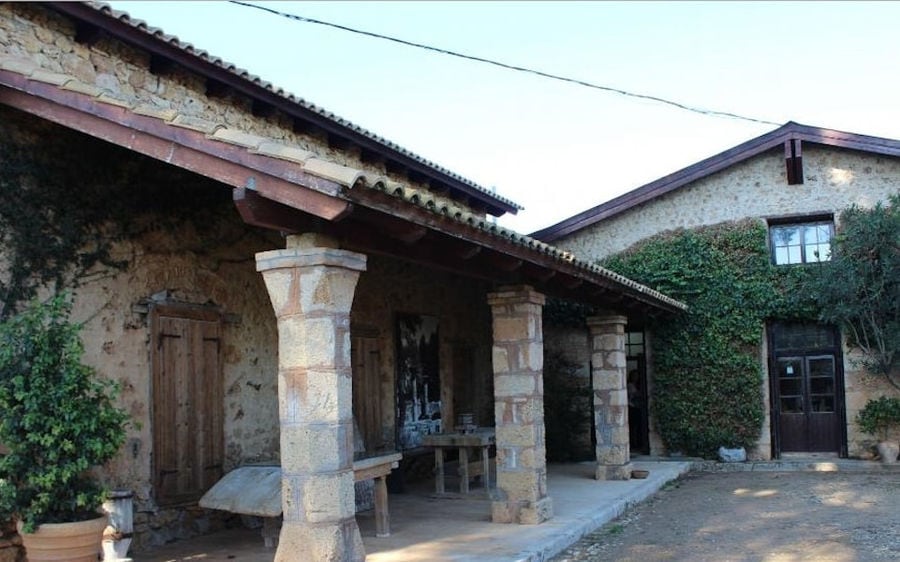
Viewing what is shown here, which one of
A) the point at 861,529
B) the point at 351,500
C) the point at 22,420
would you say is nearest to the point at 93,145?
the point at 22,420

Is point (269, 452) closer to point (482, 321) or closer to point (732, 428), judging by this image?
point (482, 321)

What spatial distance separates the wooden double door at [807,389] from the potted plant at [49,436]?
1103 cm

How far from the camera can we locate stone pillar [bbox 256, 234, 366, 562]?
188 inches

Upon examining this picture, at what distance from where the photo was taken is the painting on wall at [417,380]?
10773 millimetres

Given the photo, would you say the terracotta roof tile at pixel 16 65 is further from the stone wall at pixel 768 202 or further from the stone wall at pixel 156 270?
the stone wall at pixel 768 202

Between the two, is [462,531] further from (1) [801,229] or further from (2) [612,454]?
(1) [801,229]

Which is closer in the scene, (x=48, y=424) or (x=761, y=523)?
(x=48, y=424)

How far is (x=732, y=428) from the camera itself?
524 inches

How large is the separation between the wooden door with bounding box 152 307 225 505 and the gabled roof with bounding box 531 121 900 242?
844 cm

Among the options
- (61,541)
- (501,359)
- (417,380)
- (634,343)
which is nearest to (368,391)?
(417,380)

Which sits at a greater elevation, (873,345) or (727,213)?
(727,213)

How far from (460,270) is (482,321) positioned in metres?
6.89

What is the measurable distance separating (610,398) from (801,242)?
490 centimetres

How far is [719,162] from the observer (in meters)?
13.6
